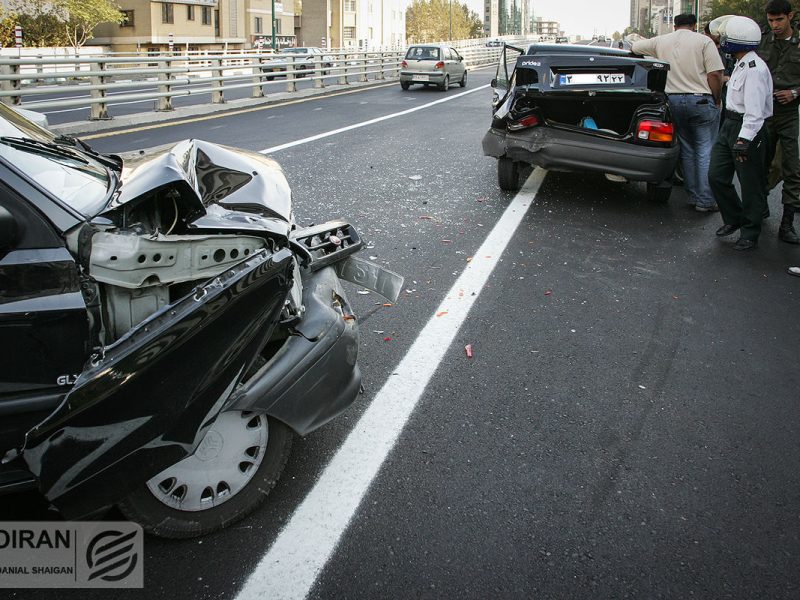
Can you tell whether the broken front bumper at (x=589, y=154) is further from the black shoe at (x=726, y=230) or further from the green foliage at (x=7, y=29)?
the green foliage at (x=7, y=29)

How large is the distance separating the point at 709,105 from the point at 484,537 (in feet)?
22.0

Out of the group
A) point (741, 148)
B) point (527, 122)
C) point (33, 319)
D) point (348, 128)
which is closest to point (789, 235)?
point (741, 148)

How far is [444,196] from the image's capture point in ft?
29.4

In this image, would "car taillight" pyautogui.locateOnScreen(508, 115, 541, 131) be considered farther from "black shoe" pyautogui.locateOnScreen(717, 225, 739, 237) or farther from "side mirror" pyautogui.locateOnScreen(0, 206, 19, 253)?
"side mirror" pyautogui.locateOnScreen(0, 206, 19, 253)

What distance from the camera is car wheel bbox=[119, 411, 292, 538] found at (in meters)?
2.77

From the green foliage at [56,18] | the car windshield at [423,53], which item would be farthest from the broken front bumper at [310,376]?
the green foliage at [56,18]

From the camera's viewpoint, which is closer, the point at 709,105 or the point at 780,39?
the point at 780,39

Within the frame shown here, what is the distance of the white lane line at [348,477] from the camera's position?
8.81ft

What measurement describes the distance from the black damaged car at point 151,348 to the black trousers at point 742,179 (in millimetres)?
4903

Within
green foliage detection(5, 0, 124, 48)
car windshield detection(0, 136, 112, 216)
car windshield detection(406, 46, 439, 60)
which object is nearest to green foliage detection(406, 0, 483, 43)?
green foliage detection(5, 0, 124, 48)

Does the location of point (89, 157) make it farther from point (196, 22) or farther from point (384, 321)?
point (196, 22)

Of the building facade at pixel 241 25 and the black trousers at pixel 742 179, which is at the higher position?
the building facade at pixel 241 25

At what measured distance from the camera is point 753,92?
6.36 metres

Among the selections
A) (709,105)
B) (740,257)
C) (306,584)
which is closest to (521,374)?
(306,584)
